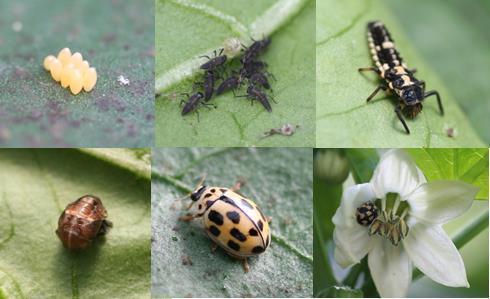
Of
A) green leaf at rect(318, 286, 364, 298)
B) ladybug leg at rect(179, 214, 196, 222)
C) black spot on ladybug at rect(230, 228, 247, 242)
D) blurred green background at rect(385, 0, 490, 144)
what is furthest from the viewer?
blurred green background at rect(385, 0, 490, 144)

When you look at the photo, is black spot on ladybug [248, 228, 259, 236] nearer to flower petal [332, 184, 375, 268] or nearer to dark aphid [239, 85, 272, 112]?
flower petal [332, 184, 375, 268]

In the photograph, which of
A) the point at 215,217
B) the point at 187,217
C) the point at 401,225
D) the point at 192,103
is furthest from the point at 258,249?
the point at 192,103

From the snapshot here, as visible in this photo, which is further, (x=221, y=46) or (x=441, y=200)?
(x=221, y=46)

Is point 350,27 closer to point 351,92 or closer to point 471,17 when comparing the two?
point 351,92

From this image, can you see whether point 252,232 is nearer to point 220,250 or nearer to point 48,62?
point 220,250

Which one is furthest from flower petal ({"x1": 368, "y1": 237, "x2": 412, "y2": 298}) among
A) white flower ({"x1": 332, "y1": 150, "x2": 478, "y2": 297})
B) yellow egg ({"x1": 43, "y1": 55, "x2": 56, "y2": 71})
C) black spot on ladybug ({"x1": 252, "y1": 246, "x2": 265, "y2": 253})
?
yellow egg ({"x1": 43, "y1": 55, "x2": 56, "y2": 71})

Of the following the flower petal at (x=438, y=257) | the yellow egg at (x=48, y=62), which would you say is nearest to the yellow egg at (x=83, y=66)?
the yellow egg at (x=48, y=62)

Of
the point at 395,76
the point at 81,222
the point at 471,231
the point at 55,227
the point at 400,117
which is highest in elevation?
the point at 395,76
